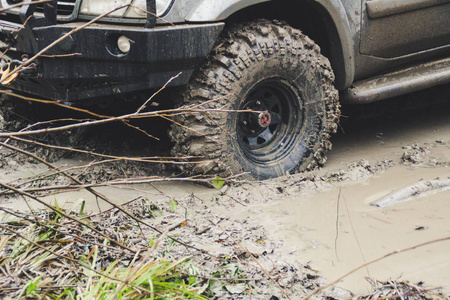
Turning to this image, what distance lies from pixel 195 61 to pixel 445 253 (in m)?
1.53

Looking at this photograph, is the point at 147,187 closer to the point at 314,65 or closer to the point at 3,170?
the point at 3,170

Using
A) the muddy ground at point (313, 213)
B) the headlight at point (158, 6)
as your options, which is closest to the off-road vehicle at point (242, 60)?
the headlight at point (158, 6)

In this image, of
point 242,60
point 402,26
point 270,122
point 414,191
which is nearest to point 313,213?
point 414,191

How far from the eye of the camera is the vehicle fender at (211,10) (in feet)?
9.66

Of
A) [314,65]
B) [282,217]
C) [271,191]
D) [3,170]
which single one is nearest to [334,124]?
[314,65]

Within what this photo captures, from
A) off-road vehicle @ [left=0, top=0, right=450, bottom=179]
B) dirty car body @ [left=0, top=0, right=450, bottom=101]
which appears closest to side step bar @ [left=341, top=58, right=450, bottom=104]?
off-road vehicle @ [left=0, top=0, right=450, bottom=179]

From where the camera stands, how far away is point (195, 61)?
303 cm

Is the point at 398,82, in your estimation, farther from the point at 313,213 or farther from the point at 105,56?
the point at 105,56

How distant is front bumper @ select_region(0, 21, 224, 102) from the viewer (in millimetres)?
2783

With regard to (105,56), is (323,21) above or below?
above

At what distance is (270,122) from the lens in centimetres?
360

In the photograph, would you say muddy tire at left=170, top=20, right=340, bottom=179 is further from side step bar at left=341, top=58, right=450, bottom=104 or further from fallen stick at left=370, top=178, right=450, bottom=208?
fallen stick at left=370, top=178, right=450, bottom=208

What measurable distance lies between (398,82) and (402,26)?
37 centimetres

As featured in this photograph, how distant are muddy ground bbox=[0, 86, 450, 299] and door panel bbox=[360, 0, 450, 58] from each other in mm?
717
